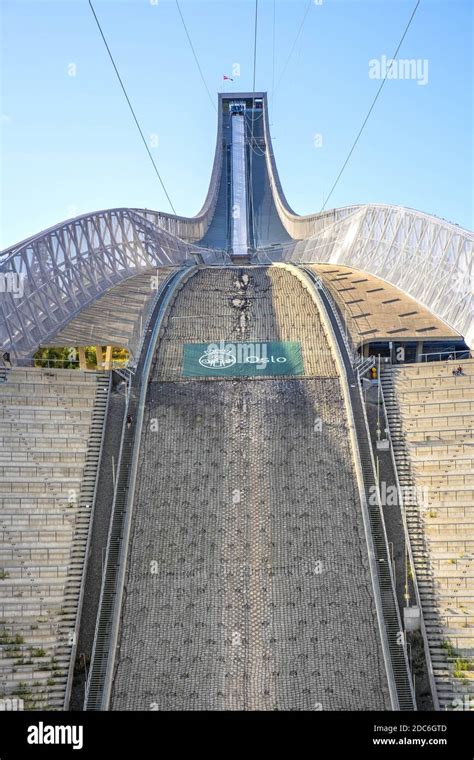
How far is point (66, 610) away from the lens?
31016 mm

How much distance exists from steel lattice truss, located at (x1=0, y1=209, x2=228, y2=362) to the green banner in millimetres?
7985

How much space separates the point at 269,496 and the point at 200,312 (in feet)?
58.0

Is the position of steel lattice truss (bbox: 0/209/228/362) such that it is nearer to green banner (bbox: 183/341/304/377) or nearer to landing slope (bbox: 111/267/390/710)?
landing slope (bbox: 111/267/390/710)

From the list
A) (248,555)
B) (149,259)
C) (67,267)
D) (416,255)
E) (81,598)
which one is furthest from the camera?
(149,259)

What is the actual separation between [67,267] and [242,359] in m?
13.6

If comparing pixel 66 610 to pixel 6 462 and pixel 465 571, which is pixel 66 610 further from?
pixel 465 571

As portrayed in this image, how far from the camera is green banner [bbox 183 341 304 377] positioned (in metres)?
43.0

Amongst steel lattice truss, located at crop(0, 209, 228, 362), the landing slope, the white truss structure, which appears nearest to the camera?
the landing slope

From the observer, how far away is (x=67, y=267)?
5200 cm

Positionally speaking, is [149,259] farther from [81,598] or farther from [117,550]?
[81,598]

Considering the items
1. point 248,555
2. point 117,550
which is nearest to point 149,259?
point 117,550

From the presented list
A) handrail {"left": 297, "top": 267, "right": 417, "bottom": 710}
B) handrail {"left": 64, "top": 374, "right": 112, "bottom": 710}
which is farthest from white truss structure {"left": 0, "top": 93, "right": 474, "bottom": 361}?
handrail {"left": 64, "top": 374, "right": 112, "bottom": 710}

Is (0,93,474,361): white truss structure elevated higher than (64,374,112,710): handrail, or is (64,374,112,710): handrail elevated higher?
(0,93,474,361): white truss structure
